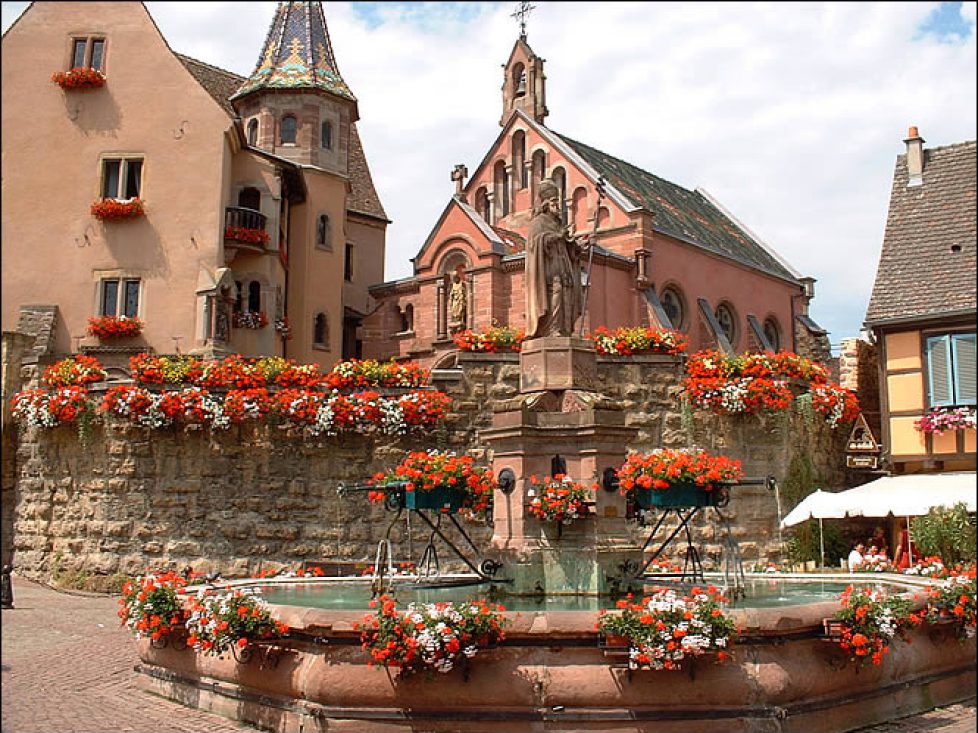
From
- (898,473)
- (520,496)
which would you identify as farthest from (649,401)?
(520,496)

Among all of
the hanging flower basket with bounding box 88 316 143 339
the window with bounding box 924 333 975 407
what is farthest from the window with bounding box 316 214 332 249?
the window with bounding box 924 333 975 407

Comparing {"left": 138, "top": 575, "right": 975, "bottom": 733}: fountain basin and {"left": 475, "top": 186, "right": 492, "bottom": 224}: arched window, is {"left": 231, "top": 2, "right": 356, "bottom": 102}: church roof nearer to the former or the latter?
{"left": 475, "top": 186, "right": 492, "bottom": 224}: arched window

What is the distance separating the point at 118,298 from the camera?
26.6 m

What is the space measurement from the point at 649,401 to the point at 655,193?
24638 millimetres

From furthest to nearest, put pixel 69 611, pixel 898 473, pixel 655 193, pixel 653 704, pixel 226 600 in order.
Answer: pixel 655 193, pixel 898 473, pixel 69 611, pixel 226 600, pixel 653 704

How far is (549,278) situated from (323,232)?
21948mm

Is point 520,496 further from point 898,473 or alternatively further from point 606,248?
point 606,248

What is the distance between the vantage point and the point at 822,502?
1817cm

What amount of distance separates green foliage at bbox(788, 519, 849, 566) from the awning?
3.04ft

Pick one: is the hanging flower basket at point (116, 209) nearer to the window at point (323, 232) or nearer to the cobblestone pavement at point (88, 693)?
the window at point (323, 232)

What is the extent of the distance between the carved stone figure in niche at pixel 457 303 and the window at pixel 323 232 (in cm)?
443

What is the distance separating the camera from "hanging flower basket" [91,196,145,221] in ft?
87.4

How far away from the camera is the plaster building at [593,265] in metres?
33.7

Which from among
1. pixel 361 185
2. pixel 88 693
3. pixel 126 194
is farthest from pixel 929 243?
pixel 361 185
